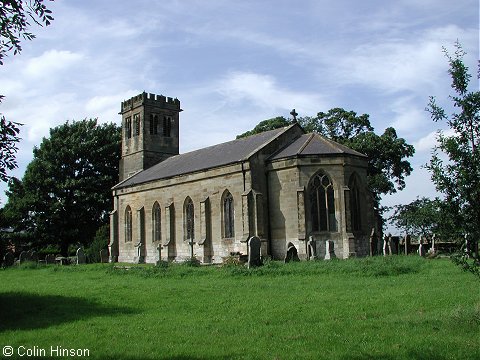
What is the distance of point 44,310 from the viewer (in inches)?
505

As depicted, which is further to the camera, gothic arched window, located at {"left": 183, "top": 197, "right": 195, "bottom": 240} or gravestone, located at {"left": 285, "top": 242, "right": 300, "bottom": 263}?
gothic arched window, located at {"left": 183, "top": 197, "right": 195, "bottom": 240}

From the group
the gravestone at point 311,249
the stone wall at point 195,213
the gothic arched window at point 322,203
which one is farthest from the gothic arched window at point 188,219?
→ the gravestone at point 311,249

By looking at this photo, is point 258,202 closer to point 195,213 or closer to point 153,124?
point 195,213

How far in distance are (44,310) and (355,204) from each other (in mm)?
20512

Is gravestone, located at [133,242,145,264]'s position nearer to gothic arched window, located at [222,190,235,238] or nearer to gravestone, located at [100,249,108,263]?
gravestone, located at [100,249,108,263]

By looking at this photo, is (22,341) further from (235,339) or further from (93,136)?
(93,136)

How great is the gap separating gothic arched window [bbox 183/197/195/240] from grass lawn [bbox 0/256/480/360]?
1456 cm

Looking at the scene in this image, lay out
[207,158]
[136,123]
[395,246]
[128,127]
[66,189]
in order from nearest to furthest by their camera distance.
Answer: [395,246] → [207,158] → [136,123] → [128,127] → [66,189]

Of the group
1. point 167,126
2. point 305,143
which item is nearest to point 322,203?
point 305,143

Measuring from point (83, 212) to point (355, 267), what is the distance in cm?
3514

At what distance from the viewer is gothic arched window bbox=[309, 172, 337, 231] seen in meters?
28.0

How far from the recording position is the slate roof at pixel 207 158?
31.9m

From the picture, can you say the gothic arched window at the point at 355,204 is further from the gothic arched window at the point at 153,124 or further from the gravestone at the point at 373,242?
the gothic arched window at the point at 153,124

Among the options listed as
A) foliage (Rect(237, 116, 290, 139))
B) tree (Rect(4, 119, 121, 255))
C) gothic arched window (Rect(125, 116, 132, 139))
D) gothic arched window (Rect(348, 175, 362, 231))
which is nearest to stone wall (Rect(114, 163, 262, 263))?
gothic arched window (Rect(348, 175, 362, 231))
